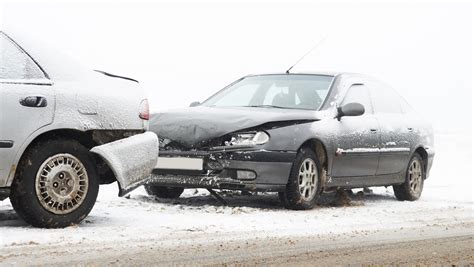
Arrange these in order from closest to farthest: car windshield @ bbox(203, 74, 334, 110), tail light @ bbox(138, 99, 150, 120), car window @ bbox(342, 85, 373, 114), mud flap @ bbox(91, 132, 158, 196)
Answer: mud flap @ bbox(91, 132, 158, 196), tail light @ bbox(138, 99, 150, 120), car windshield @ bbox(203, 74, 334, 110), car window @ bbox(342, 85, 373, 114)

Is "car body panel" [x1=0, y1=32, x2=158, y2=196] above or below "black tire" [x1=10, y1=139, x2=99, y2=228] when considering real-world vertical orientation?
above

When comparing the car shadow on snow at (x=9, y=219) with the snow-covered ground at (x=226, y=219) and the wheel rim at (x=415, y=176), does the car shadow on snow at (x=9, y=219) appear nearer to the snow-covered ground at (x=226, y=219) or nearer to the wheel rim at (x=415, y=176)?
the snow-covered ground at (x=226, y=219)

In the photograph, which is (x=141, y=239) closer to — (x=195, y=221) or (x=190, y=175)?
(x=195, y=221)

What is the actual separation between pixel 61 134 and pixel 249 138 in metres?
2.36

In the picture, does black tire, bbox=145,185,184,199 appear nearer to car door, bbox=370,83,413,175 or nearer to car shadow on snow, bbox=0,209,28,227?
car shadow on snow, bbox=0,209,28,227

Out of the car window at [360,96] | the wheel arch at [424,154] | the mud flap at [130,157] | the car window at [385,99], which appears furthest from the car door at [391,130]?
the mud flap at [130,157]

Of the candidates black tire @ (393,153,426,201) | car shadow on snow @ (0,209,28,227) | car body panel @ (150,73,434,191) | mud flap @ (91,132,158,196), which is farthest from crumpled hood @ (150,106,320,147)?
black tire @ (393,153,426,201)

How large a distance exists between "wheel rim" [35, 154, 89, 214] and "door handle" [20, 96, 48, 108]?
0.42 meters

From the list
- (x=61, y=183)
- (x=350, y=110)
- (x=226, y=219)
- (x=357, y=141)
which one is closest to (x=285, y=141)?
(x=350, y=110)

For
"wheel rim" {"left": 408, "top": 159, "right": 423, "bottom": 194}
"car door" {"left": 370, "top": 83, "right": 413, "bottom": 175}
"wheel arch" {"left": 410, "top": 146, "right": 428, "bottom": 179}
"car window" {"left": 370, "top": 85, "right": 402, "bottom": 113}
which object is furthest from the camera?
"wheel arch" {"left": 410, "top": 146, "right": 428, "bottom": 179}

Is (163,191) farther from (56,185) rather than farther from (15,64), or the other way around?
(15,64)

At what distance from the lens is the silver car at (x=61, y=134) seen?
6555mm

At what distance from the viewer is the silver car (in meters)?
6.55

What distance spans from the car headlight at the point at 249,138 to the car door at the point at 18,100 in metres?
2.47
